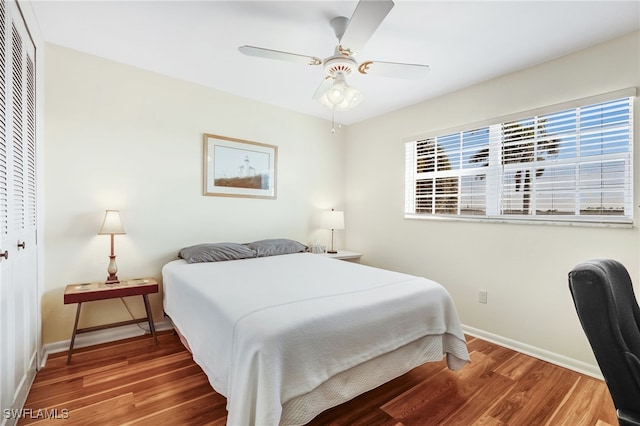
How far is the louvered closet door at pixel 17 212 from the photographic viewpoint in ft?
4.87

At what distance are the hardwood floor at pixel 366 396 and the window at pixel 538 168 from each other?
4.14ft

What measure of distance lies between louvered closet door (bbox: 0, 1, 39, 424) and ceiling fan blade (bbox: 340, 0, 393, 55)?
174 centimetres

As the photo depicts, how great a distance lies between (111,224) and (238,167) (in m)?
1.40

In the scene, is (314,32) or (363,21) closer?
(363,21)

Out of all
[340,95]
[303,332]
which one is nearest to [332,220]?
[340,95]

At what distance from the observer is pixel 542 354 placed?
2.53 m

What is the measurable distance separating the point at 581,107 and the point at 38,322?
448 centimetres

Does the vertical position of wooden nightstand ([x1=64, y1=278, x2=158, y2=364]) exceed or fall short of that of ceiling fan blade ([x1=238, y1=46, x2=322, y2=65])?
it falls short

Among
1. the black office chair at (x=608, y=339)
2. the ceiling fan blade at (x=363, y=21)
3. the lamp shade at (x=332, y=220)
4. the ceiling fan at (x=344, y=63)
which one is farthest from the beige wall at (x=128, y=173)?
the black office chair at (x=608, y=339)

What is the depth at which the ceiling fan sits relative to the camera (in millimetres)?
1781

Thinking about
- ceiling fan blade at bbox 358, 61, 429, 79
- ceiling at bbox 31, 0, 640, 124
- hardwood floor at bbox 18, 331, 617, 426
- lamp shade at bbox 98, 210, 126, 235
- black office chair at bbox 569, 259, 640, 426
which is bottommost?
hardwood floor at bbox 18, 331, 617, 426

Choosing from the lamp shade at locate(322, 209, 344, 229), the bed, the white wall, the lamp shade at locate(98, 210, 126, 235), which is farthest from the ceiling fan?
→ the lamp shade at locate(322, 209, 344, 229)

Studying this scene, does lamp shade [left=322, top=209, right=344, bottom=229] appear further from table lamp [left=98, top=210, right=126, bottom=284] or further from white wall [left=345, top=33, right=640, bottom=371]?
table lamp [left=98, top=210, right=126, bottom=284]

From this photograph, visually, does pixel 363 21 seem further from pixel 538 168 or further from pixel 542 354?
pixel 542 354
